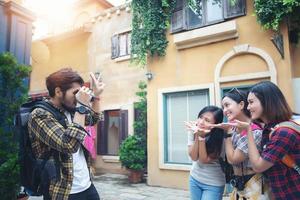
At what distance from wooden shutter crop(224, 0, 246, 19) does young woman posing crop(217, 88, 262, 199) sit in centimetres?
482

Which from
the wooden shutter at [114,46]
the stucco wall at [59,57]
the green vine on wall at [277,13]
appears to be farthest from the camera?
the stucco wall at [59,57]

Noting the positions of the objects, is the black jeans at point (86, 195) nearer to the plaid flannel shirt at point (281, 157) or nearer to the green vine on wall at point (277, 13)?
the plaid flannel shirt at point (281, 157)

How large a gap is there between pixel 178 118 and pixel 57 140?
19.3ft

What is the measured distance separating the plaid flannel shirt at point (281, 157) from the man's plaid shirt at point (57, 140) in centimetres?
126

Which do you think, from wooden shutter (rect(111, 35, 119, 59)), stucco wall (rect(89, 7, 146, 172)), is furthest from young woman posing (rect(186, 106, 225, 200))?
wooden shutter (rect(111, 35, 119, 59))

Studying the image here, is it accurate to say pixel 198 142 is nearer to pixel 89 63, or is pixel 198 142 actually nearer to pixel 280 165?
pixel 280 165

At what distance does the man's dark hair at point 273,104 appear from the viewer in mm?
1927

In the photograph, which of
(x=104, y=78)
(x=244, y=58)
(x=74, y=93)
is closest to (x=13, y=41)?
(x=74, y=93)

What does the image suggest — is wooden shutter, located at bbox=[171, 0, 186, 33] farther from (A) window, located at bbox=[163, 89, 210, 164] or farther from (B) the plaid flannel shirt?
(B) the plaid flannel shirt

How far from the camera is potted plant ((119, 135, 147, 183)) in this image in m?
8.14

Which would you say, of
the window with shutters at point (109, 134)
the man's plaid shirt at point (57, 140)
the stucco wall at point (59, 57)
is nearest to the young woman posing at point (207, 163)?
the man's plaid shirt at point (57, 140)

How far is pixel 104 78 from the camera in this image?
424 inches

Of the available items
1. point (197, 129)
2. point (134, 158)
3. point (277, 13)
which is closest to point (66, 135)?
point (197, 129)

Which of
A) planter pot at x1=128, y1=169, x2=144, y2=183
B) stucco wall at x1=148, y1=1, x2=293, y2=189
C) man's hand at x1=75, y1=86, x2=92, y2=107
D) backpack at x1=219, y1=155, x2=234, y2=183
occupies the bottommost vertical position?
planter pot at x1=128, y1=169, x2=144, y2=183
